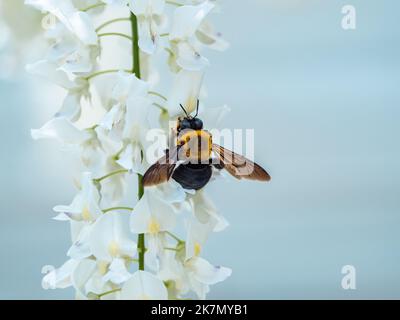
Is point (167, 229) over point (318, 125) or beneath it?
beneath

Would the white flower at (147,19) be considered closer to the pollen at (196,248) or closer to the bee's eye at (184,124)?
the bee's eye at (184,124)

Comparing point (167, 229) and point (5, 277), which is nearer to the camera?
point (167, 229)

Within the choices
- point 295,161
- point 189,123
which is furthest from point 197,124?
point 295,161

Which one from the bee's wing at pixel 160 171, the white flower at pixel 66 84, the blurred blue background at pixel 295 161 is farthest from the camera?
the blurred blue background at pixel 295 161

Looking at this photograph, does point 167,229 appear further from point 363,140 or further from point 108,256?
point 363,140

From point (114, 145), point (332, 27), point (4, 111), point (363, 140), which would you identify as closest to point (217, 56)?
point (332, 27)

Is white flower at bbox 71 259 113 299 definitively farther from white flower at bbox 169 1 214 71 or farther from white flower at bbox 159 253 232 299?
white flower at bbox 169 1 214 71

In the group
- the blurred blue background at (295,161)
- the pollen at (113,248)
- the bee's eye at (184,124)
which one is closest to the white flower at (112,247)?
the pollen at (113,248)
